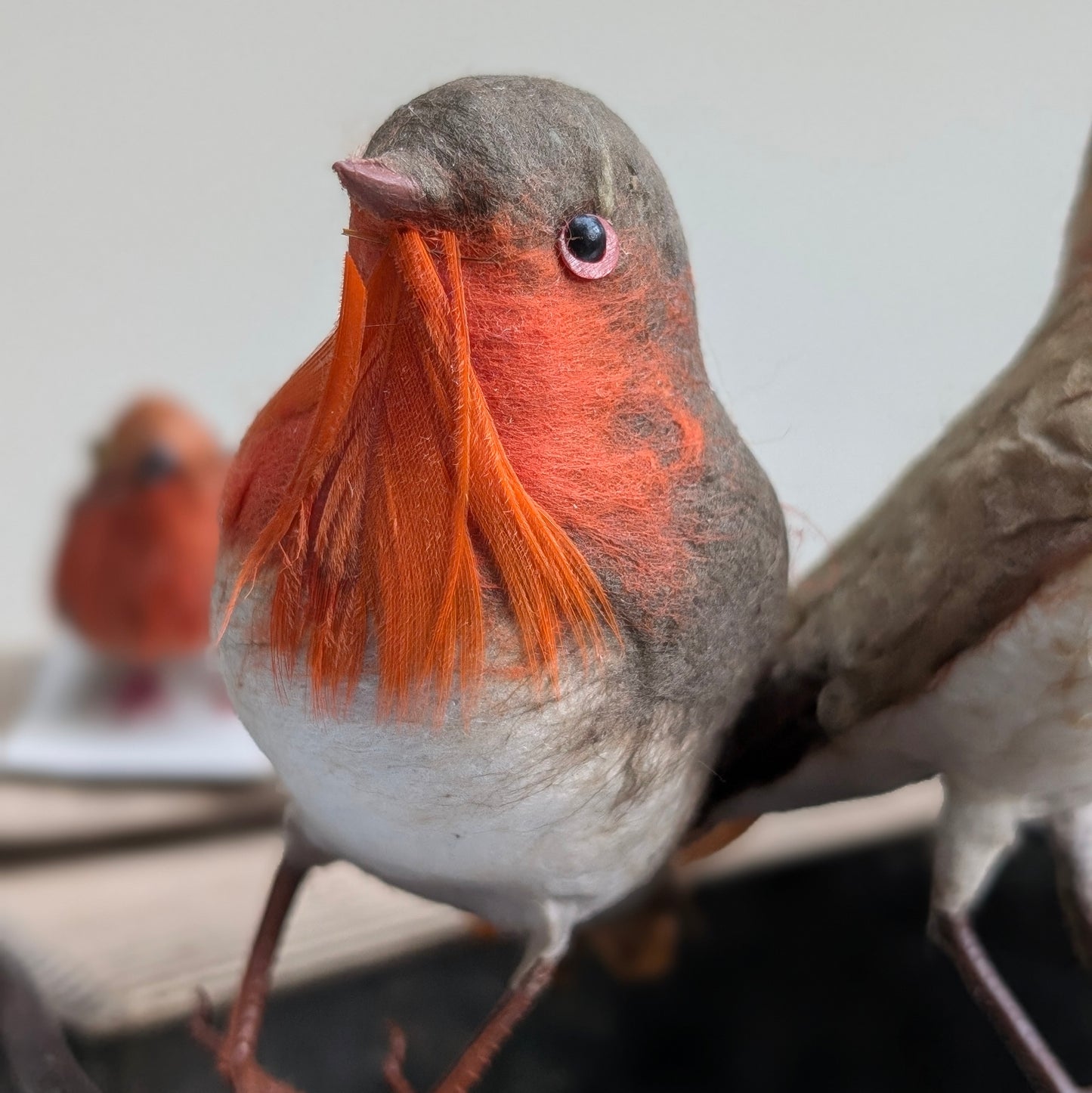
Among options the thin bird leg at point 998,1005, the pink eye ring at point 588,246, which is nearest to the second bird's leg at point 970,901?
the thin bird leg at point 998,1005

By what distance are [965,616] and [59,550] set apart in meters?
0.76

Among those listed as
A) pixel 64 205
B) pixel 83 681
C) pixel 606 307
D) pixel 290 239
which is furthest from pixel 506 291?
pixel 64 205

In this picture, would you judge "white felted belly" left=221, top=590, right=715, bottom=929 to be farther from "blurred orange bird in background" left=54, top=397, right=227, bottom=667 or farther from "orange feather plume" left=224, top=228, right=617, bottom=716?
"blurred orange bird in background" left=54, top=397, right=227, bottom=667

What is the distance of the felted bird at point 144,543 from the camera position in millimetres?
914

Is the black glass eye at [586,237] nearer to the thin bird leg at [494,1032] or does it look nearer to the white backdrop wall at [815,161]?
the white backdrop wall at [815,161]

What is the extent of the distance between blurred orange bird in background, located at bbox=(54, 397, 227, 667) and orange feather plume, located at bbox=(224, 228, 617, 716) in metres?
0.58

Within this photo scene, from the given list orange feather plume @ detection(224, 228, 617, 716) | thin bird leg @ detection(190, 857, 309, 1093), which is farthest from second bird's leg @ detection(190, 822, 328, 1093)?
orange feather plume @ detection(224, 228, 617, 716)

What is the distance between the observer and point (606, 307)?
354 mm

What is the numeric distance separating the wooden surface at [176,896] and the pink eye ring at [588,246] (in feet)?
1.33

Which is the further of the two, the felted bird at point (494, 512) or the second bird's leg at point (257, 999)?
the second bird's leg at point (257, 999)

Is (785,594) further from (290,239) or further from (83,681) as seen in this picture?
(83,681)

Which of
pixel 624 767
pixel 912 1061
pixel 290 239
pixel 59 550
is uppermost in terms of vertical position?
pixel 290 239

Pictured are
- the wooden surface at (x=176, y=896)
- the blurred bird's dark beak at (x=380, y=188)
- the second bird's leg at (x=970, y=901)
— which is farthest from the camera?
the wooden surface at (x=176, y=896)

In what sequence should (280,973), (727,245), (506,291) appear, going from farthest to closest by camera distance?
(280,973) → (727,245) → (506,291)
